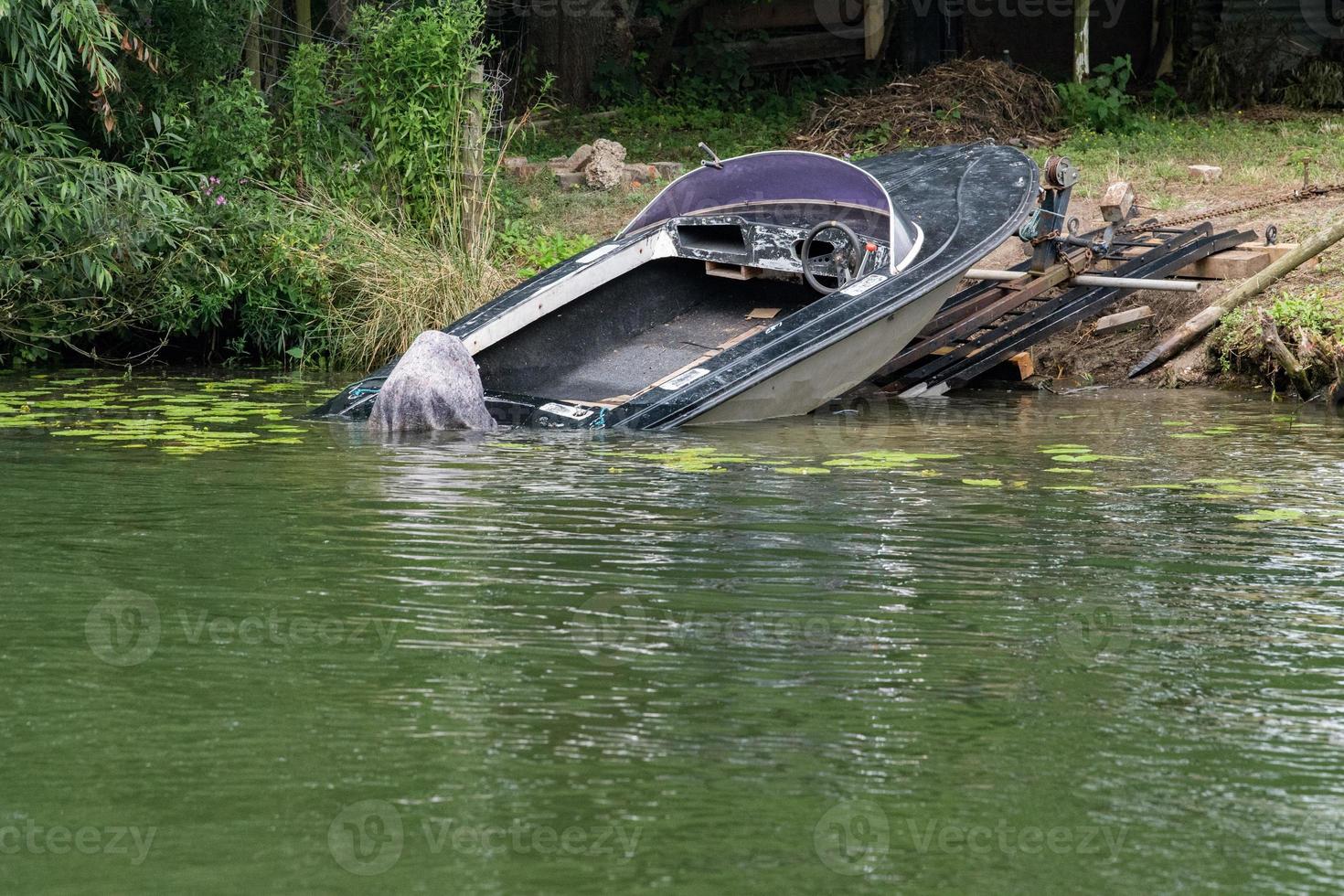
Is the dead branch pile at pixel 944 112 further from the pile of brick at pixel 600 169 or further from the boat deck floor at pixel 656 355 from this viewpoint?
the boat deck floor at pixel 656 355

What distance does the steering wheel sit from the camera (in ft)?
31.9

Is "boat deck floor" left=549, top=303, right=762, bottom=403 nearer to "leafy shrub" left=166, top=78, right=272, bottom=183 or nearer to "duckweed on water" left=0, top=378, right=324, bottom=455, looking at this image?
"duckweed on water" left=0, top=378, right=324, bottom=455

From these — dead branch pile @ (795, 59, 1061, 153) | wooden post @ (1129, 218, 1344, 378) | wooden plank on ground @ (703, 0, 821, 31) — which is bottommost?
wooden post @ (1129, 218, 1344, 378)

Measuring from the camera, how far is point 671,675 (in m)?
4.58

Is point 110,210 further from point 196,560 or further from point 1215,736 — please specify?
point 1215,736

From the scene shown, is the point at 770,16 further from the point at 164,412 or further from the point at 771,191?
the point at 164,412

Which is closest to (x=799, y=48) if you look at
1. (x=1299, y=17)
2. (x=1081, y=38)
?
(x=1081, y=38)

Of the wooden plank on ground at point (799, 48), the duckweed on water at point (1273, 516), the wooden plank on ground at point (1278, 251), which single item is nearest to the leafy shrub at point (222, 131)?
the wooden plank on ground at point (1278, 251)

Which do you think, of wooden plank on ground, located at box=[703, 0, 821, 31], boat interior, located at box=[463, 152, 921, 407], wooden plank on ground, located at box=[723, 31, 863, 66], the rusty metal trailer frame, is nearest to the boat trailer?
the rusty metal trailer frame

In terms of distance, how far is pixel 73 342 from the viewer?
1177cm

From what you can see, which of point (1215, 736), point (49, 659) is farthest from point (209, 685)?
point (1215, 736)

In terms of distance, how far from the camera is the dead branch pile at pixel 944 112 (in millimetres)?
15367

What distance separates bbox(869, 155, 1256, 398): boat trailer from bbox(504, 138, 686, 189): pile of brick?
3890 millimetres

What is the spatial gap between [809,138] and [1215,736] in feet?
39.6
